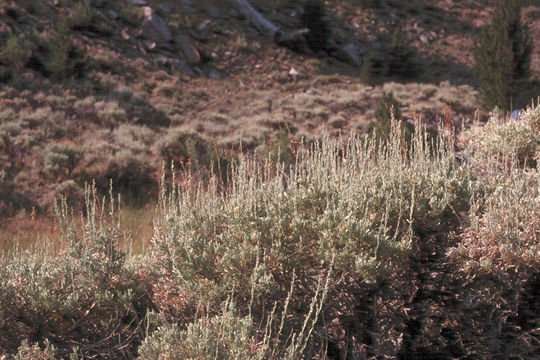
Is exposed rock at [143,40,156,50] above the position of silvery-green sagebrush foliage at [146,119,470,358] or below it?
above

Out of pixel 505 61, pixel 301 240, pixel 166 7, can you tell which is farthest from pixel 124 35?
pixel 301 240

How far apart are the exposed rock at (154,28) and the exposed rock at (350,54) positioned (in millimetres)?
10704

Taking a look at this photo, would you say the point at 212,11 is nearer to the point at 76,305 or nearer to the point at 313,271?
the point at 313,271

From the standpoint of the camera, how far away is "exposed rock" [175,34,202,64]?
2405cm

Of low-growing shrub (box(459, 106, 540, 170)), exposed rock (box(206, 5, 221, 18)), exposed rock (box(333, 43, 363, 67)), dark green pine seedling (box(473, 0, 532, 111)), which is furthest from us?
exposed rock (box(333, 43, 363, 67))

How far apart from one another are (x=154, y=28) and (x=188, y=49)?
207 cm

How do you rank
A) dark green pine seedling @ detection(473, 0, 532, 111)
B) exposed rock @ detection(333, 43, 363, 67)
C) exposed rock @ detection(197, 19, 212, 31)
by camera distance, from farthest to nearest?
exposed rock @ detection(333, 43, 363, 67) < exposed rock @ detection(197, 19, 212, 31) < dark green pine seedling @ detection(473, 0, 532, 111)

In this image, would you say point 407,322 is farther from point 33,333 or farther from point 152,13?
point 152,13

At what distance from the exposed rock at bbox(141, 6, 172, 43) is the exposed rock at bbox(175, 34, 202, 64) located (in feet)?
1.89

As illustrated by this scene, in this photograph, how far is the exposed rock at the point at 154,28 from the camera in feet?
79.4

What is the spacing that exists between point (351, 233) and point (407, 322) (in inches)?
38.0

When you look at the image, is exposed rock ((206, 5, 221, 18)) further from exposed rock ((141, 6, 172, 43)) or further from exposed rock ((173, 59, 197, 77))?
exposed rock ((173, 59, 197, 77))

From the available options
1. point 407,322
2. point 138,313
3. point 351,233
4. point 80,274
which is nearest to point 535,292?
point 407,322

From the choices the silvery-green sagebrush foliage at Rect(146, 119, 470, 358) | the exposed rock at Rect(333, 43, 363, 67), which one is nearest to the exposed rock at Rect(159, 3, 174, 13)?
the exposed rock at Rect(333, 43, 363, 67)
